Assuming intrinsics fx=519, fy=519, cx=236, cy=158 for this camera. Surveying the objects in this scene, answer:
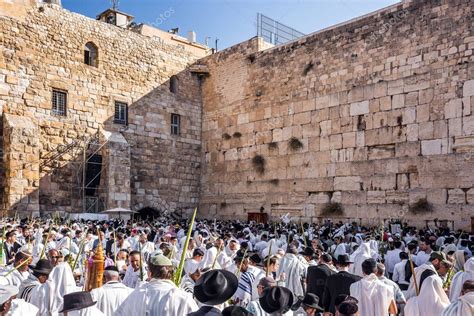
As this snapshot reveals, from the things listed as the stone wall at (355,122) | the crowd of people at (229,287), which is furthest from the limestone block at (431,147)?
the crowd of people at (229,287)

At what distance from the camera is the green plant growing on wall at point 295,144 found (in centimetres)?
1745

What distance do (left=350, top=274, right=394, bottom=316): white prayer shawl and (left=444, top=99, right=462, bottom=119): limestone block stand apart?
33.3 ft

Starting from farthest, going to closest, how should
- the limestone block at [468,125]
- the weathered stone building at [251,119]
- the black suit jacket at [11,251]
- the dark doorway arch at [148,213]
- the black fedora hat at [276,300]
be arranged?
1. the dark doorway arch at [148,213]
2. the weathered stone building at [251,119]
3. the limestone block at [468,125]
4. the black suit jacket at [11,251]
5. the black fedora hat at [276,300]

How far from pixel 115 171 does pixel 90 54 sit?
4489 mm

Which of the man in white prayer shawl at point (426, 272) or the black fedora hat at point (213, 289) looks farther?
the man in white prayer shawl at point (426, 272)

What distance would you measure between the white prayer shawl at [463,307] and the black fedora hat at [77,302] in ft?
8.56

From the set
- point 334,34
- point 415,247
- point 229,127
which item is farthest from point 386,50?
point 415,247

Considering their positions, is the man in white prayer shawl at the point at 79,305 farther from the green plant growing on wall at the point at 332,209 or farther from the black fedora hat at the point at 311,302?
the green plant growing on wall at the point at 332,209

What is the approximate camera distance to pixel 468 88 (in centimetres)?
1366

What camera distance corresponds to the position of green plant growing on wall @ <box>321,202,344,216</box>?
16000 millimetres

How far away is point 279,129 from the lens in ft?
59.8

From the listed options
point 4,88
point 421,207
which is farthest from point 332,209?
point 4,88

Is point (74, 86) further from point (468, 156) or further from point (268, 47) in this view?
point (468, 156)

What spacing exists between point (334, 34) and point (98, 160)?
915 cm
